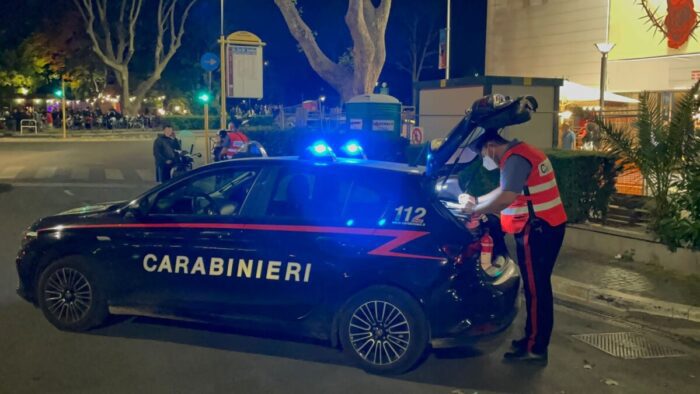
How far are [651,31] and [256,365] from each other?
2340 cm

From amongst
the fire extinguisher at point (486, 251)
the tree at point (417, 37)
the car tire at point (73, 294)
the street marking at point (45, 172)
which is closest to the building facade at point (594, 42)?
the street marking at point (45, 172)

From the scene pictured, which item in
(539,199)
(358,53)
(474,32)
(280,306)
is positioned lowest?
(280,306)

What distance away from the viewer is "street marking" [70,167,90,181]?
1959 centimetres

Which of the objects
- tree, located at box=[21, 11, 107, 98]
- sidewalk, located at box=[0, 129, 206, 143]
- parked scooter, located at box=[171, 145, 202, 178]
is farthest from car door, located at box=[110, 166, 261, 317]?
tree, located at box=[21, 11, 107, 98]

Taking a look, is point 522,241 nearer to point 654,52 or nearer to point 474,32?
point 654,52

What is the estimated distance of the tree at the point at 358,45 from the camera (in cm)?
1773

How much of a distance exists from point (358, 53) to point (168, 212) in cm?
1276

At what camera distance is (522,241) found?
5617mm

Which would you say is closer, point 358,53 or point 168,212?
point 168,212

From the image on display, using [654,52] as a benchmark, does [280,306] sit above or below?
below

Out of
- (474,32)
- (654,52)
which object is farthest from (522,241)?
(474,32)

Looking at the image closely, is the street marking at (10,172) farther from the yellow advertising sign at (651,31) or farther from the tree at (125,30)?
the tree at (125,30)

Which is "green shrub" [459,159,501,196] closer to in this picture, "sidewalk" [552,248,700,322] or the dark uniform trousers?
"sidewalk" [552,248,700,322]

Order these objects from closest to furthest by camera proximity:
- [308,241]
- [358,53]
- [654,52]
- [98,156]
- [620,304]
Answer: [308,241] → [620,304] → [358,53] → [654,52] → [98,156]
